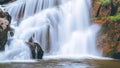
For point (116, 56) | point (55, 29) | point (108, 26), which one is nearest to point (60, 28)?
point (55, 29)

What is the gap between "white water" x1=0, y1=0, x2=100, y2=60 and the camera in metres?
22.5

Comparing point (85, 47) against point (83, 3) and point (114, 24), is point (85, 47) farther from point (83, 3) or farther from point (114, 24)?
point (83, 3)

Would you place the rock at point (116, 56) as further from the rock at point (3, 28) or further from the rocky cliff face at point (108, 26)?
the rock at point (3, 28)

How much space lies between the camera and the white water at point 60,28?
73.7 feet

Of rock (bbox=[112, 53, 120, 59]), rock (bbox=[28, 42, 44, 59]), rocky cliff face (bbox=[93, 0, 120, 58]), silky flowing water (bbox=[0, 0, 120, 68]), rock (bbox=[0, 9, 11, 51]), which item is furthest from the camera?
rocky cliff face (bbox=[93, 0, 120, 58])

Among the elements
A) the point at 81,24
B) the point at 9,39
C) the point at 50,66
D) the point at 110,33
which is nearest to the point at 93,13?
the point at 81,24

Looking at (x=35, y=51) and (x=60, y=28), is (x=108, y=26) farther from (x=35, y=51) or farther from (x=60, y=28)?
(x=35, y=51)

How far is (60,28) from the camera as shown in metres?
23.8

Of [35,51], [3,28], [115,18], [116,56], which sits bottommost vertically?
[116,56]

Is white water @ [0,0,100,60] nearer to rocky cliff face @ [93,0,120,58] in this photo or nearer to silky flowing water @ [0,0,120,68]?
silky flowing water @ [0,0,120,68]

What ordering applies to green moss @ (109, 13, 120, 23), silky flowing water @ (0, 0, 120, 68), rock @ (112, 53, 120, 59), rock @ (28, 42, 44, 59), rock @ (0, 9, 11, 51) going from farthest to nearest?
green moss @ (109, 13, 120, 23), rock @ (112, 53, 120, 59), silky flowing water @ (0, 0, 120, 68), rock @ (0, 9, 11, 51), rock @ (28, 42, 44, 59)

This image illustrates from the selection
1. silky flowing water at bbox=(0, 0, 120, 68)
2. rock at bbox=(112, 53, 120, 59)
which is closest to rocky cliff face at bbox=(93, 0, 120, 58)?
rock at bbox=(112, 53, 120, 59)

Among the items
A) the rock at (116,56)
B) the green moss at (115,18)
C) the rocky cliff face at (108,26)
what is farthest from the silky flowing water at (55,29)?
the green moss at (115,18)

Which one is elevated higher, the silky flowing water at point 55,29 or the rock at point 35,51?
the silky flowing water at point 55,29
